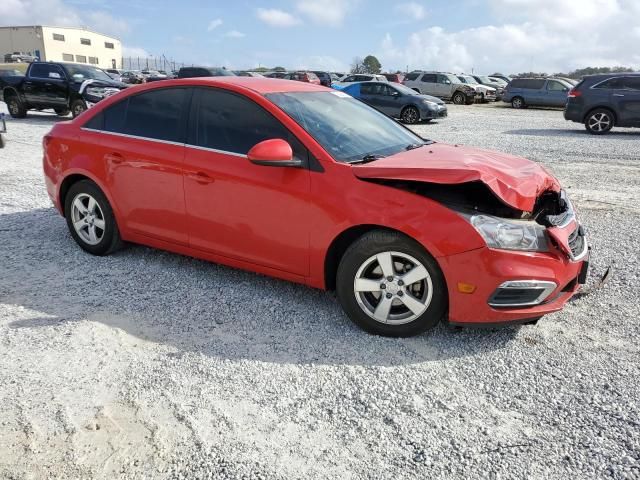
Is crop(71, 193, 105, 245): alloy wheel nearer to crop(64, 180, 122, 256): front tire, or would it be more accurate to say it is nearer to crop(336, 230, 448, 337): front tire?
crop(64, 180, 122, 256): front tire

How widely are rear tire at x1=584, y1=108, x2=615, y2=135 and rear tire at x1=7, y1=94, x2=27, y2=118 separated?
1721cm

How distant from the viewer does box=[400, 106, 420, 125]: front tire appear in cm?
1800

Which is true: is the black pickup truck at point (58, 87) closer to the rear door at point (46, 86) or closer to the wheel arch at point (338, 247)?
the rear door at point (46, 86)

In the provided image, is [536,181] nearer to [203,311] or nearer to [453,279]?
[453,279]

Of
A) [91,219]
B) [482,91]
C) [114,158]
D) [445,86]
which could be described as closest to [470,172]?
[114,158]

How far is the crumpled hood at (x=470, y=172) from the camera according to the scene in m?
3.24

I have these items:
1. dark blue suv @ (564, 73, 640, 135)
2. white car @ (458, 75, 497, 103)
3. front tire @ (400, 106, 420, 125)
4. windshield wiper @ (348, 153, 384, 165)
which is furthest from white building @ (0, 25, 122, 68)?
windshield wiper @ (348, 153, 384, 165)

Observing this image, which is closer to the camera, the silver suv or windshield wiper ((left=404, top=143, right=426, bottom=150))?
windshield wiper ((left=404, top=143, right=426, bottom=150))

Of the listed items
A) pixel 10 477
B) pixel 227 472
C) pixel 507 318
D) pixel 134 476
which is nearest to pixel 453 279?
pixel 507 318

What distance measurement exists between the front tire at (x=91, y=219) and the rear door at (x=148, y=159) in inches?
8.1

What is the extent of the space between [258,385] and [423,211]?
Answer: 1.43 metres

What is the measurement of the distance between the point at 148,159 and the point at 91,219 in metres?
1.04

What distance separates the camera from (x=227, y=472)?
2326 mm

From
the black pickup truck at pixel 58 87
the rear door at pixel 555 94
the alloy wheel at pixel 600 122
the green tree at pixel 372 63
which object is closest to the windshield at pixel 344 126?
the alloy wheel at pixel 600 122
